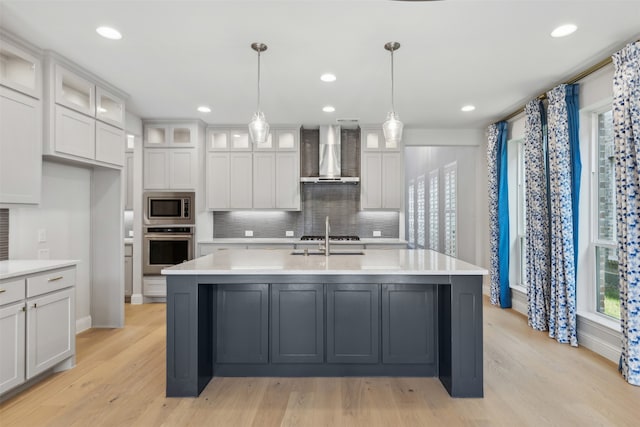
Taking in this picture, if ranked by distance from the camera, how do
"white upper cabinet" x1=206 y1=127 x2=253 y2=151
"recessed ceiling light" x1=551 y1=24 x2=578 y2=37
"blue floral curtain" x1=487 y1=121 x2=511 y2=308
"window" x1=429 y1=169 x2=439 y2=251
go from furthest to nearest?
"window" x1=429 y1=169 x2=439 y2=251
"white upper cabinet" x1=206 y1=127 x2=253 y2=151
"blue floral curtain" x1=487 y1=121 x2=511 y2=308
"recessed ceiling light" x1=551 y1=24 x2=578 y2=37

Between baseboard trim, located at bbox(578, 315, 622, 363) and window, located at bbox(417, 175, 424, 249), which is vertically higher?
window, located at bbox(417, 175, 424, 249)

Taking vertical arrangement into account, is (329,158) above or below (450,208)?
above

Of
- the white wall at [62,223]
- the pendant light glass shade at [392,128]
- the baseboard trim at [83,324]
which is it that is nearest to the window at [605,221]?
the pendant light glass shade at [392,128]

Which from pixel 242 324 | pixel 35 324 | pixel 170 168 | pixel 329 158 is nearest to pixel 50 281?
pixel 35 324

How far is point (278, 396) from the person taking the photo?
8.55ft

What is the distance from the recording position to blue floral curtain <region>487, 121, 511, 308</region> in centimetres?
505

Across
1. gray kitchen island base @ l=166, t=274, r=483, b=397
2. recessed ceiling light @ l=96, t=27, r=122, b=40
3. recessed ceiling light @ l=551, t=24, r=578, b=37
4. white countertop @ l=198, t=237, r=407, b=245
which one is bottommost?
gray kitchen island base @ l=166, t=274, r=483, b=397

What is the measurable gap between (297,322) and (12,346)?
76.6 inches

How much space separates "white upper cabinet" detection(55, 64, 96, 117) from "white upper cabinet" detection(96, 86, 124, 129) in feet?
0.28

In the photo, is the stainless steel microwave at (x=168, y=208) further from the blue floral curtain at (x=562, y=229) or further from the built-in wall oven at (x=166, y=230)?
the blue floral curtain at (x=562, y=229)

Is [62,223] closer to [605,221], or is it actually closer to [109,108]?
[109,108]

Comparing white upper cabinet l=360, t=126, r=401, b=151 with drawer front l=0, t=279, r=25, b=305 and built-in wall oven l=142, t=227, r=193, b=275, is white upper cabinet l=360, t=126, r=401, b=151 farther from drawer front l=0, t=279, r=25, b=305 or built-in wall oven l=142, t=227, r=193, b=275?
drawer front l=0, t=279, r=25, b=305

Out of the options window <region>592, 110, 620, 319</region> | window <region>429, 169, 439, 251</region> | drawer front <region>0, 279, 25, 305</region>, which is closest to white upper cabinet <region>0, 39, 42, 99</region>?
drawer front <region>0, 279, 25, 305</region>

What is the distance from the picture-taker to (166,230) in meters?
5.28
